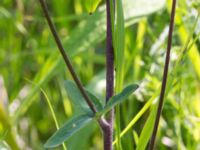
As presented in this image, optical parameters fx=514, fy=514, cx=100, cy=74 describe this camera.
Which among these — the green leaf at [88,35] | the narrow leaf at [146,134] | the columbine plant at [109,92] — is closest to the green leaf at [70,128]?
the columbine plant at [109,92]

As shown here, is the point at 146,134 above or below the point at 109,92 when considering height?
below

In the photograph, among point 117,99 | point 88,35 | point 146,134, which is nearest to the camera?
point 117,99

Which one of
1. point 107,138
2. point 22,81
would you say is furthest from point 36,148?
point 107,138

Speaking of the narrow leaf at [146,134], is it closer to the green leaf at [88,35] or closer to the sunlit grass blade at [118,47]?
the sunlit grass blade at [118,47]

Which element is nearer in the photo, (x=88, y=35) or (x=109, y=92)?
(x=109, y=92)

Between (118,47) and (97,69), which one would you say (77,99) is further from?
(97,69)

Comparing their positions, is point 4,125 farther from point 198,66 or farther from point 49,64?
point 198,66

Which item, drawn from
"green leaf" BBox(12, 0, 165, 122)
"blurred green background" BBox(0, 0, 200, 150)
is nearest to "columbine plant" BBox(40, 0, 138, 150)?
"blurred green background" BBox(0, 0, 200, 150)

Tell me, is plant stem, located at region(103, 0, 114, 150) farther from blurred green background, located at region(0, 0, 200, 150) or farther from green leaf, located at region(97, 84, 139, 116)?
blurred green background, located at region(0, 0, 200, 150)

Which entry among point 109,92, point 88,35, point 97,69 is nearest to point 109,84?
point 109,92
